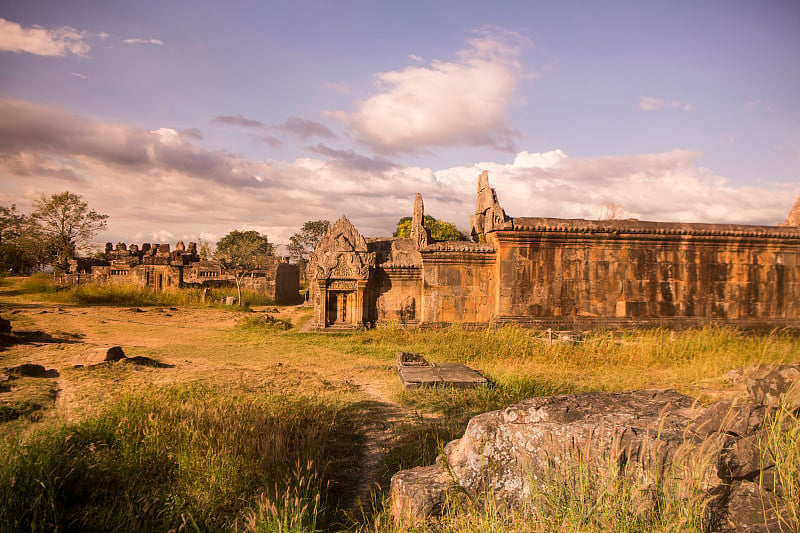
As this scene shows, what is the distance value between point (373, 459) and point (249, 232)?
206 feet

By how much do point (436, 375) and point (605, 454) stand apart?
4.24 m

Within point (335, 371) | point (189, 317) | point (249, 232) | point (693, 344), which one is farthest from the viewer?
point (249, 232)

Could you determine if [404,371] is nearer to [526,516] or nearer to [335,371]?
[335,371]

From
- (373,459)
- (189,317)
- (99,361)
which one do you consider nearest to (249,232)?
(189,317)

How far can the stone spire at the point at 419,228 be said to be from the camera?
37.3ft

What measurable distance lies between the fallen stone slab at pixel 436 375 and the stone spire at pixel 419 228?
178 inches

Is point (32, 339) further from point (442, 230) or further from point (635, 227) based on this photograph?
point (442, 230)

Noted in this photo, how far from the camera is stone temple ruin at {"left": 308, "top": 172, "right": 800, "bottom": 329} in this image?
10.7m

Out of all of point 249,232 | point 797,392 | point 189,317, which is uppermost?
point 249,232

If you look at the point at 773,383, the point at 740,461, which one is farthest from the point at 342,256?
the point at 740,461

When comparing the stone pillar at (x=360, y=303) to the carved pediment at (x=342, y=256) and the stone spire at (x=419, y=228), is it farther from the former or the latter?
the stone spire at (x=419, y=228)

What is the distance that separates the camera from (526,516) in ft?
7.71

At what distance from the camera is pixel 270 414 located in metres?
4.34

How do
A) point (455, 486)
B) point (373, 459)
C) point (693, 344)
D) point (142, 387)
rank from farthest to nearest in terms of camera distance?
point (693, 344) → point (142, 387) → point (373, 459) → point (455, 486)
